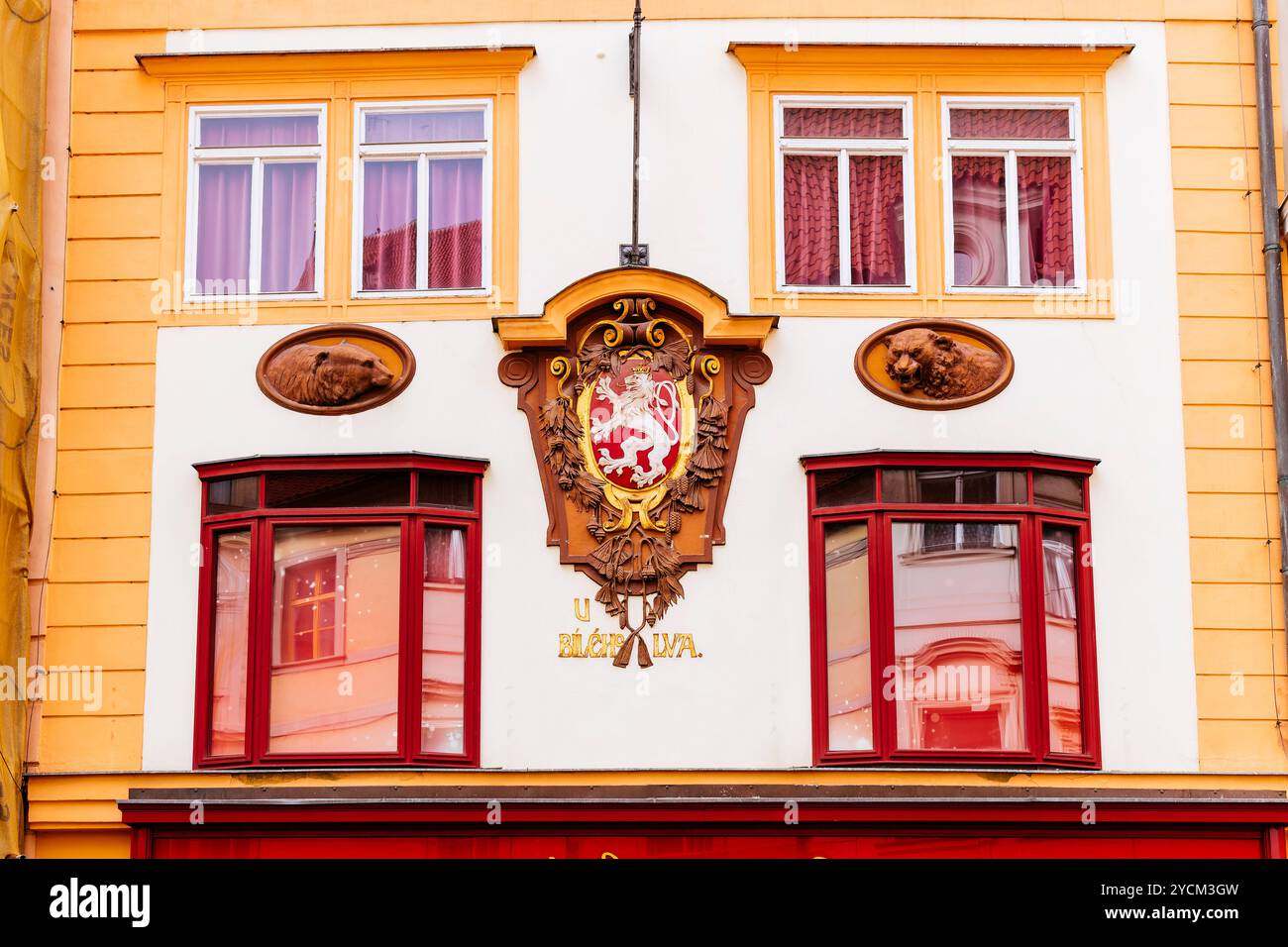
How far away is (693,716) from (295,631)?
3.35 m

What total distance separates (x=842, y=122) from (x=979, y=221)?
57.3 inches

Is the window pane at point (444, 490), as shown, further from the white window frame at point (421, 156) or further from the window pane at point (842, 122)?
the window pane at point (842, 122)

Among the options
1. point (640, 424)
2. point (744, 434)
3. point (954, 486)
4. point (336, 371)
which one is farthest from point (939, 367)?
point (336, 371)

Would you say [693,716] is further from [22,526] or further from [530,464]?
[22,526]

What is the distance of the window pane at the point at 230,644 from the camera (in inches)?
719

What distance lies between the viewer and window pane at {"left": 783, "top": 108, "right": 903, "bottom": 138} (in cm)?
1925

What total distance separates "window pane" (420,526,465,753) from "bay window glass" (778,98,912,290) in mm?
3712

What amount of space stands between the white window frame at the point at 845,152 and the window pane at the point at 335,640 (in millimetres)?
4336

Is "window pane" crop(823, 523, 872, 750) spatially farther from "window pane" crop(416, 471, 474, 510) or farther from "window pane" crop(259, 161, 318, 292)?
"window pane" crop(259, 161, 318, 292)

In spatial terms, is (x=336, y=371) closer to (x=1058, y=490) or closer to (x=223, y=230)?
(x=223, y=230)

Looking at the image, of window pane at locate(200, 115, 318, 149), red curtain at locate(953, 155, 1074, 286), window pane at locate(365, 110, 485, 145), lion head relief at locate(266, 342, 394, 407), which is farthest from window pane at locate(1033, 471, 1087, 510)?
window pane at locate(200, 115, 318, 149)

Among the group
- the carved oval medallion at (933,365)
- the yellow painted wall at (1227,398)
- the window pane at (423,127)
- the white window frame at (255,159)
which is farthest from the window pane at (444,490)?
the yellow painted wall at (1227,398)

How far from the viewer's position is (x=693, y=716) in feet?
59.2
